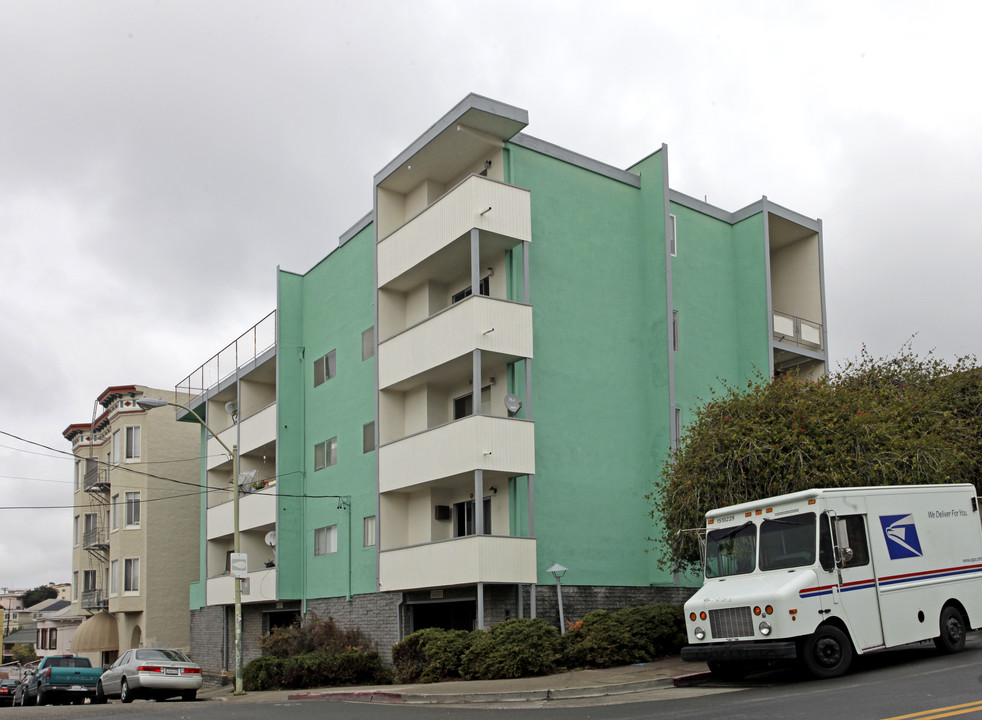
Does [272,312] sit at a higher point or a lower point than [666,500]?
higher

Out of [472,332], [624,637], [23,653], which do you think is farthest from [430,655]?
[23,653]

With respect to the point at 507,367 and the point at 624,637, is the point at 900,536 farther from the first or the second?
the point at 507,367

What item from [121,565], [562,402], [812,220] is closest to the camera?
[562,402]

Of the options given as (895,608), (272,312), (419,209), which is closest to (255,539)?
(272,312)

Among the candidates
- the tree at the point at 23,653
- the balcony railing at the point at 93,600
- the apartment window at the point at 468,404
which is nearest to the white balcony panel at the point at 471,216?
the apartment window at the point at 468,404

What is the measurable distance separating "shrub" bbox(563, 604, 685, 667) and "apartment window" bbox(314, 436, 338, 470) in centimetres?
1218

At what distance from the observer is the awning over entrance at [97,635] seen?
158ft

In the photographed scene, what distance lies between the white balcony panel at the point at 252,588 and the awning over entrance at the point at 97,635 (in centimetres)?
1288

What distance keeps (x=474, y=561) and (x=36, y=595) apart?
15625 centimetres

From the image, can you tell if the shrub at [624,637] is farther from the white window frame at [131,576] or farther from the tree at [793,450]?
the white window frame at [131,576]

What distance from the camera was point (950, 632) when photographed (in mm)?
16391

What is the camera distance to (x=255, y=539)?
37719 millimetres

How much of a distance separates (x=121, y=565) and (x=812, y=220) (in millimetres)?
34766

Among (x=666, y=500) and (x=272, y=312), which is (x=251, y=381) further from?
(x=666, y=500)
